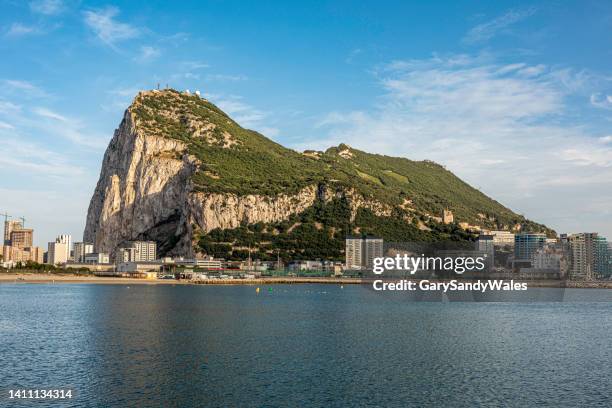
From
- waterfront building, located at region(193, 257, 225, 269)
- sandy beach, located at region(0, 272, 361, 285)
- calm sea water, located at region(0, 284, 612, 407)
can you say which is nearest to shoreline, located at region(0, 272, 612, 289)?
sandy beach, located at region(0, 272, 361, 285)

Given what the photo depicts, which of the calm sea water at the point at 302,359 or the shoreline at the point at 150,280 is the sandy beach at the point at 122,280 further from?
the calm sea water at the point at 302,359

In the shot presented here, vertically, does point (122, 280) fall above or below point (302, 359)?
below

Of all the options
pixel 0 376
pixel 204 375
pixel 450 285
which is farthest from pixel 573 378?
pixel 450 285

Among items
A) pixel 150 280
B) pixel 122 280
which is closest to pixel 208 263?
pixel 150 280

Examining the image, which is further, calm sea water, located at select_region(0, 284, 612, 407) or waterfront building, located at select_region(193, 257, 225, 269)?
waterfront building, located at select_region(193, 257, 225, 269)

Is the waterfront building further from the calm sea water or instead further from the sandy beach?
the calm sea water

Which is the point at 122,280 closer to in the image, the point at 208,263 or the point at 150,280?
the point at 150,280

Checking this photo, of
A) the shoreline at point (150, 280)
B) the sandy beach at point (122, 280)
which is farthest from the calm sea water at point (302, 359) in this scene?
the shoreline at point (150, 280)

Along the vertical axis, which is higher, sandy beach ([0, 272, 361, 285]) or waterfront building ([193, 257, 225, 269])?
waterfront building ([193, 257, 225, 269])

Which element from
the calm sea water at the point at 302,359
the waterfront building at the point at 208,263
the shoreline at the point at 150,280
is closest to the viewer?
the calm sea water at the point at 302,359

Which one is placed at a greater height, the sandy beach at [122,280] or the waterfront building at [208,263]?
the waterfront building at [208,263]
